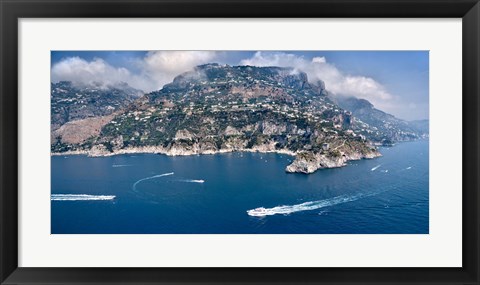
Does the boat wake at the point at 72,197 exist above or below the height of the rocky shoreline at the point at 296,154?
below

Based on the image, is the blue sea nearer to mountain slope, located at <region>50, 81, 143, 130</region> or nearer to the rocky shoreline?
the rocky shoreline

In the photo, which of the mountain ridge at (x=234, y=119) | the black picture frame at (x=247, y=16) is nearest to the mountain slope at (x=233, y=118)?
the mountain ridge at (x=234, y=119)

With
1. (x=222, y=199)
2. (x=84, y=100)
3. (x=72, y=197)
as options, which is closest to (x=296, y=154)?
(x=222, y=199)

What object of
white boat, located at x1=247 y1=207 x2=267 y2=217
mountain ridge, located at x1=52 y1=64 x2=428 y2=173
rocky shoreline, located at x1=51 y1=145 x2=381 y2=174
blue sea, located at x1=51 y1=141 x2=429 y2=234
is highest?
mountain ridge, located at x1=52 y1=64 x2=428 y2=173

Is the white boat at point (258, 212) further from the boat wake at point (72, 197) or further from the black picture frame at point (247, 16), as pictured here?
the boat wake at point (72, 197)

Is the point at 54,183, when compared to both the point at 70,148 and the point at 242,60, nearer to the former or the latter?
the point at 70,148

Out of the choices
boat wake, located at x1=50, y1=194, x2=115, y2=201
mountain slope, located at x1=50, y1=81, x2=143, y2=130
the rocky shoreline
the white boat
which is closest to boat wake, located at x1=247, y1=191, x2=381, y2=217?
the white boat

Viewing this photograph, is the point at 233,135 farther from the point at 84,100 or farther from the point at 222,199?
the point at 84,100
